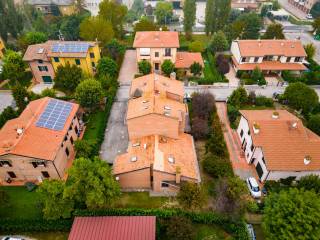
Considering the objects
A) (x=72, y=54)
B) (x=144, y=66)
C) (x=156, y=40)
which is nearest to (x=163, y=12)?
(x=156, y=40)

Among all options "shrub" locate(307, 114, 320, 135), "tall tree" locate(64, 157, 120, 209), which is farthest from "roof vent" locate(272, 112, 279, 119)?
"tall tree" locate(64, 157, 120, 209)

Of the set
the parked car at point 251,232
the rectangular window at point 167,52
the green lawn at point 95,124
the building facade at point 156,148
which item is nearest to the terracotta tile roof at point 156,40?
the rectangular window at point 167,52

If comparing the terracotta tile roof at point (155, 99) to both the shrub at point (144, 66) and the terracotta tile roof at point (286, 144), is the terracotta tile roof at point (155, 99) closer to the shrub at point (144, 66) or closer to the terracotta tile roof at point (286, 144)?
the terracotta tile roof at point (286, 144)

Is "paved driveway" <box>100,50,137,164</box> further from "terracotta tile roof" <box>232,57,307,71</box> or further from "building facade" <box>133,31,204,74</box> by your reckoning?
"terracotta tile roof" <box>232,57,307,71</box>

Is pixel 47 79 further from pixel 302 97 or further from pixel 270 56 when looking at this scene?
pixel 302 97

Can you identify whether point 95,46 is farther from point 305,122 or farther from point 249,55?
point 305,122

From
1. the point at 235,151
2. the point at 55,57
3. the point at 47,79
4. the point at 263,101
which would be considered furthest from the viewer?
the point at 47,79

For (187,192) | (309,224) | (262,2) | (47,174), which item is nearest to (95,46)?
(47,174)
